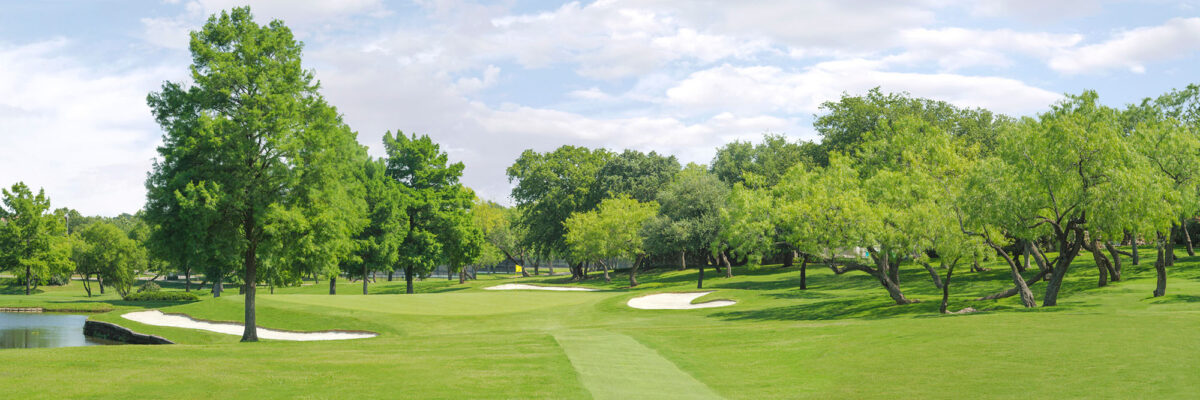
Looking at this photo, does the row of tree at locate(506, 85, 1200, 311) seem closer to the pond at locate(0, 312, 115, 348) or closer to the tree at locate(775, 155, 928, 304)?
the tree at locate(775, 155, 928, 304)

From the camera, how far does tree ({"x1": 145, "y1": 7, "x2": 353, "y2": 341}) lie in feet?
83.0

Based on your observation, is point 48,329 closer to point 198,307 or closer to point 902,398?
point 198,307

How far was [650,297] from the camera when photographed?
147 feet

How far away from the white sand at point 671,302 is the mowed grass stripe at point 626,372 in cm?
1767

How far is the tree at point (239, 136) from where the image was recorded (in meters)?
25.3

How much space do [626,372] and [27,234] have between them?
67229mm

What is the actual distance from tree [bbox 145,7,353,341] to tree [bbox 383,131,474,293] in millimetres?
33131

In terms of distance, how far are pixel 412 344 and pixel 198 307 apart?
20.7m

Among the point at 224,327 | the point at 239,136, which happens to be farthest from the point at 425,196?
the point at 239,136

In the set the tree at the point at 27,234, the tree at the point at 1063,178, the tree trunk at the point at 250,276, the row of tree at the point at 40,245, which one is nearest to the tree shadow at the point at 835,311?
the tree at the point at 1063,178

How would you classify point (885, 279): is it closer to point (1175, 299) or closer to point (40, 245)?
point (1175, 299)

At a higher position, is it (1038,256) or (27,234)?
(27,234)

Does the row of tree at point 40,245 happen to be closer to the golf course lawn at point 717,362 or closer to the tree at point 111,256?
the tree at point 111,256

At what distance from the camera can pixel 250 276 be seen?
28.2 m
